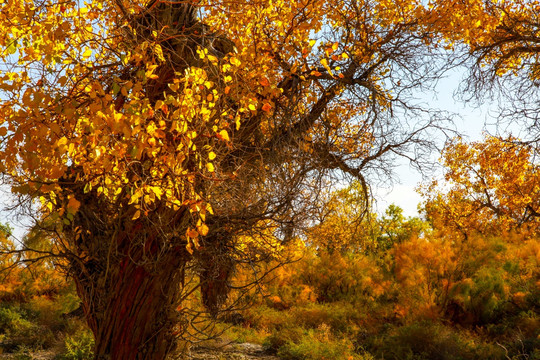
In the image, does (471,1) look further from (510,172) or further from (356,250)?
(356,250)

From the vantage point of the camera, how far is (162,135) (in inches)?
138

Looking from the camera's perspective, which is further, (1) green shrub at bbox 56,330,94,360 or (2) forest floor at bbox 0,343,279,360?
(2) forest floor at bbox 0,343,279,360

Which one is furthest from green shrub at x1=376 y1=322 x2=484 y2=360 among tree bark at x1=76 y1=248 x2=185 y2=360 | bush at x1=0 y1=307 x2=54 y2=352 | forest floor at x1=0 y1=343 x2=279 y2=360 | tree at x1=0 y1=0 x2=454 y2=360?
bush at x1=0 y1=307 x2=54 y2=352

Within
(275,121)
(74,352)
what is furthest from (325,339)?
(275,121)

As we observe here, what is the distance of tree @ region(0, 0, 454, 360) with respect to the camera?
3441 mm

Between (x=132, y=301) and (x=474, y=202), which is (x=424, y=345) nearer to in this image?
(x=132, y=301)

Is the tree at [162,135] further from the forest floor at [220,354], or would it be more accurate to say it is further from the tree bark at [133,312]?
the forest floor at [220,354]

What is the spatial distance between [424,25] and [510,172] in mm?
9212

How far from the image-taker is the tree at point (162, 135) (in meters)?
3.44

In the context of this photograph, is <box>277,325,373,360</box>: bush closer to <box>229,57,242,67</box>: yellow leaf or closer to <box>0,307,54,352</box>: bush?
<box>0,307,54,352</box>: bush

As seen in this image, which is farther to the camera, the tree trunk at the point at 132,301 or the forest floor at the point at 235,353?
the forest floor at the point at 235,353

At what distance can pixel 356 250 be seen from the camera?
1931cm

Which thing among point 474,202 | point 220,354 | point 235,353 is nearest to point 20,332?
point 220,354

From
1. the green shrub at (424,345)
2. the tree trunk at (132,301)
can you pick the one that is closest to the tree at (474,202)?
the green shrub at (424,345)
